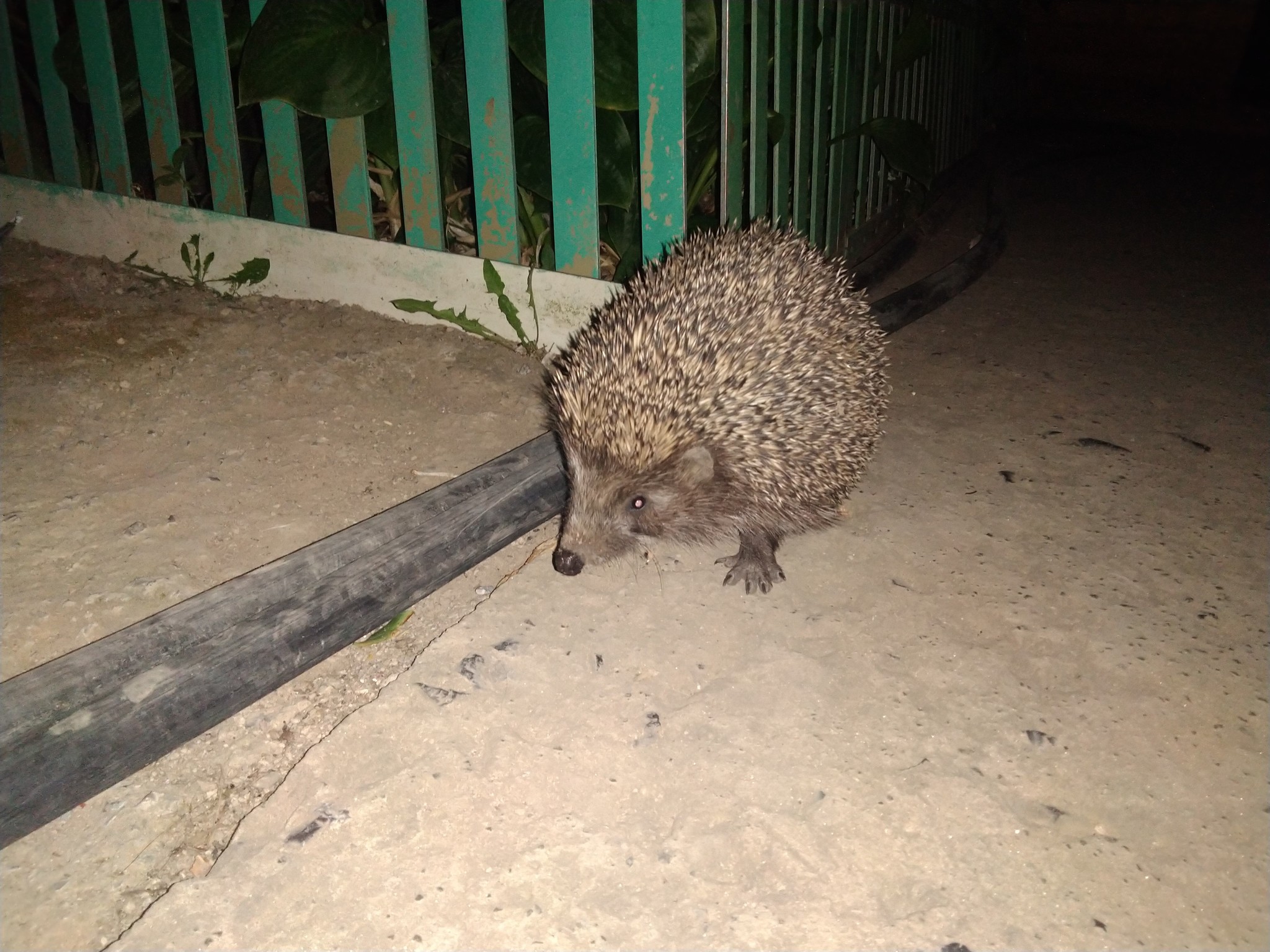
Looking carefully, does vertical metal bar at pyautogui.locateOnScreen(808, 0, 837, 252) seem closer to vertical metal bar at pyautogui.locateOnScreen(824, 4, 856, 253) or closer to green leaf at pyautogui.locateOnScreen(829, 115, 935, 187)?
vertical metal bar at pyautogui.locateOnScreen(824, 4, 856, 253)

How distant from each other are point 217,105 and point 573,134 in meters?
1.88

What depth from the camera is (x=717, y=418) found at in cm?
285

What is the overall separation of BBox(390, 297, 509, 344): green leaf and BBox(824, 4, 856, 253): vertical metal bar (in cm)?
195

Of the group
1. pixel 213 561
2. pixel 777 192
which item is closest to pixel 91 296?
pixel 213 561

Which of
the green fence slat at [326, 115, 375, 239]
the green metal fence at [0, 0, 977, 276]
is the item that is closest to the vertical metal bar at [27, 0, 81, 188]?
the green metal fence at [0, 0, 977, 276]

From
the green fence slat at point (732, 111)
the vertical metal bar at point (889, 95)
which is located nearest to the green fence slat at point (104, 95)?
the green fence slat at point (732, 111)

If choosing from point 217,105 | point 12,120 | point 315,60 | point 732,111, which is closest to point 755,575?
point 732,111

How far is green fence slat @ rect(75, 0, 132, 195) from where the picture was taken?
180 inches

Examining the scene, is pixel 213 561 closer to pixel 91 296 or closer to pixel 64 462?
pixel 64 462

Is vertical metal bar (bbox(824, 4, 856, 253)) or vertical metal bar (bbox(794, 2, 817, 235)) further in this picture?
vertical metal bar (bbox(824, 4, 856, 253))

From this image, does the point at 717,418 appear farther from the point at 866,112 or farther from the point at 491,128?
the point at 866,112

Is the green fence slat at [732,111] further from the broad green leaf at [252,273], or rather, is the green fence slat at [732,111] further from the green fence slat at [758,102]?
the broad green leaf at [252,273]

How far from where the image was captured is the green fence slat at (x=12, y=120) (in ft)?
16.4

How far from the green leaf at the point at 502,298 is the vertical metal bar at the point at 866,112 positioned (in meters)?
2.43
